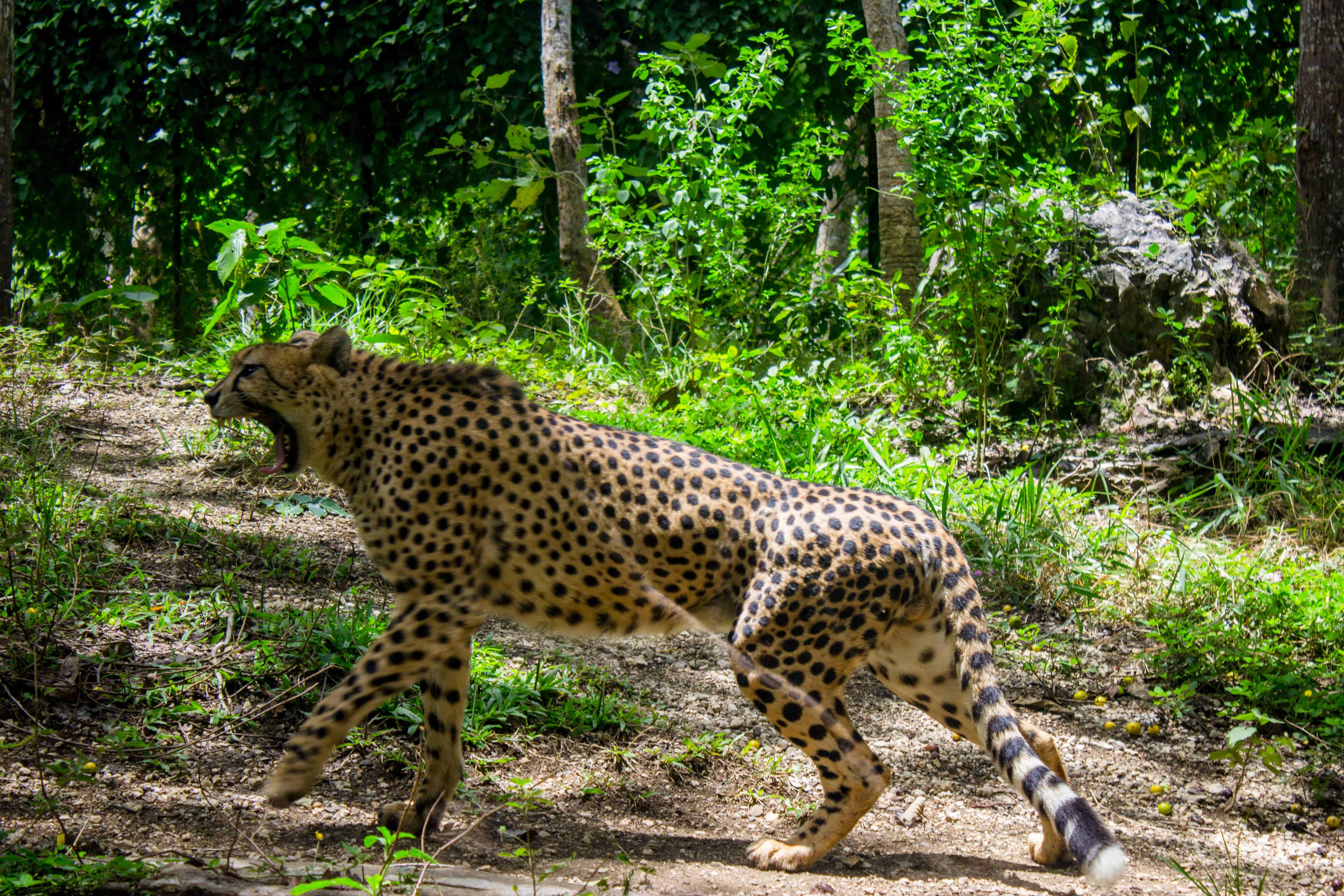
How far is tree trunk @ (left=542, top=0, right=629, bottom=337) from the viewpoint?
8.92 metres

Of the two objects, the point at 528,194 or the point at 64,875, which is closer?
the point at 64,875

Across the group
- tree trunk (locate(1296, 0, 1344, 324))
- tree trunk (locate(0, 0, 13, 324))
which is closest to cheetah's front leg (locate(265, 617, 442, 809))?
tree trunk (locate(0, 0, 13, 324))

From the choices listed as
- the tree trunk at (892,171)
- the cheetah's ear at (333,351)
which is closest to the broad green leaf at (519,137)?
the tree trunk at (892,171)

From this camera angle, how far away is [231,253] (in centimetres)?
604

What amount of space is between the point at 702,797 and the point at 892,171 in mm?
5752

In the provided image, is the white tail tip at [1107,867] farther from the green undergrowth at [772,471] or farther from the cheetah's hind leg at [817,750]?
the green undergrowth at [772,471]

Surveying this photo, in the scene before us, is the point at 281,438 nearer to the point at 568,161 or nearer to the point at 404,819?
the point at 404,819

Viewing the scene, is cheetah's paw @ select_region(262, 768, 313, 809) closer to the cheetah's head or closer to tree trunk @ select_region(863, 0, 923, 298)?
the cheetah's head

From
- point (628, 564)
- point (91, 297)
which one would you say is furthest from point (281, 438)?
point (91, 297)

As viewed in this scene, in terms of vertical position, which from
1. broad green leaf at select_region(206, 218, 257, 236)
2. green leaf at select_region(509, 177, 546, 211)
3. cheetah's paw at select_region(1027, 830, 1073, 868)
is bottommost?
cheetah's paw at select_region(1027, 830, 1073, 868)

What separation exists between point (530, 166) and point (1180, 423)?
5114mm

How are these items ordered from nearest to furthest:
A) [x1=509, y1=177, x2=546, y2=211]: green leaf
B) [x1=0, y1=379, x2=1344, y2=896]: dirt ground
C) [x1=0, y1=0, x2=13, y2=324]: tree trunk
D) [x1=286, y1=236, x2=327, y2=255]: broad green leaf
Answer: [x1=0, y1=379, x2=1344, y2=896]: dirt ground → [x1=286, y1=236, x2=327, y2=255]: broad green leaf → [x1=0, y1=0, x2=13, y2=324]: tree trunk → [x1=509, y1=177, x2=546, y2=211]: green leaf

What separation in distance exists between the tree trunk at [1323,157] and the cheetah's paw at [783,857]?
5.93 meters

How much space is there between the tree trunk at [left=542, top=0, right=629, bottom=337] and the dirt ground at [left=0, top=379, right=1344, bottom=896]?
151 inches
